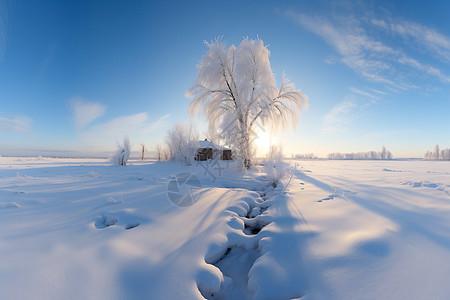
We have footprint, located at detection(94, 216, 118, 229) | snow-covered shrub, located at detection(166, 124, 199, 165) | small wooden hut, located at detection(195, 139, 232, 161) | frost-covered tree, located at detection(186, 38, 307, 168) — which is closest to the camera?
footprint, located at detection(94, 216, 118, 229)

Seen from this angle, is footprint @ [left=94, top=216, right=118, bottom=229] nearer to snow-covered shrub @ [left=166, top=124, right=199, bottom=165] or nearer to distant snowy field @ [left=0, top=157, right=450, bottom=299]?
distant snowy field @ [left=0, top=157, right=450, bottom=299]

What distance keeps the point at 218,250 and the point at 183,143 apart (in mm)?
11888

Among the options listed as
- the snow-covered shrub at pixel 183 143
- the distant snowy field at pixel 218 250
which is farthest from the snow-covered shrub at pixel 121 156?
the distant snowy field at pixel 218 250

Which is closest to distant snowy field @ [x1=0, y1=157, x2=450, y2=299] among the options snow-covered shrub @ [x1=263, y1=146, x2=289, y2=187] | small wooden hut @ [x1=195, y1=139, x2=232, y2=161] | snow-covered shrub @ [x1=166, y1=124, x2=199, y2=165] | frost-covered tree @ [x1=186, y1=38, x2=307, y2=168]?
snow-covered shrub @ [x1=263, y1=146, x2=289, y2=187]

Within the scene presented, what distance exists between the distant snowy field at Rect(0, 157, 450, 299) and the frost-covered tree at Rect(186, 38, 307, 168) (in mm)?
6332

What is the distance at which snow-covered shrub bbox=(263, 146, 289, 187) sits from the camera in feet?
19.2

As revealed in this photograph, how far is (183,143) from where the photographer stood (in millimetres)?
13453

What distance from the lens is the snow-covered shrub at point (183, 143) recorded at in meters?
12.8

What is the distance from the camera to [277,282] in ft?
5.10

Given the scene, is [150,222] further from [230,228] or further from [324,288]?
[324,288]

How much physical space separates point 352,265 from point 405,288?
0.36 metres

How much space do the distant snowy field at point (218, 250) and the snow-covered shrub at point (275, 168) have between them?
100 inches

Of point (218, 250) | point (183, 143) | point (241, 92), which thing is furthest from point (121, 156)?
point (218, 250)

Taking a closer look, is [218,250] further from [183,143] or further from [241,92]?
[183,143]
